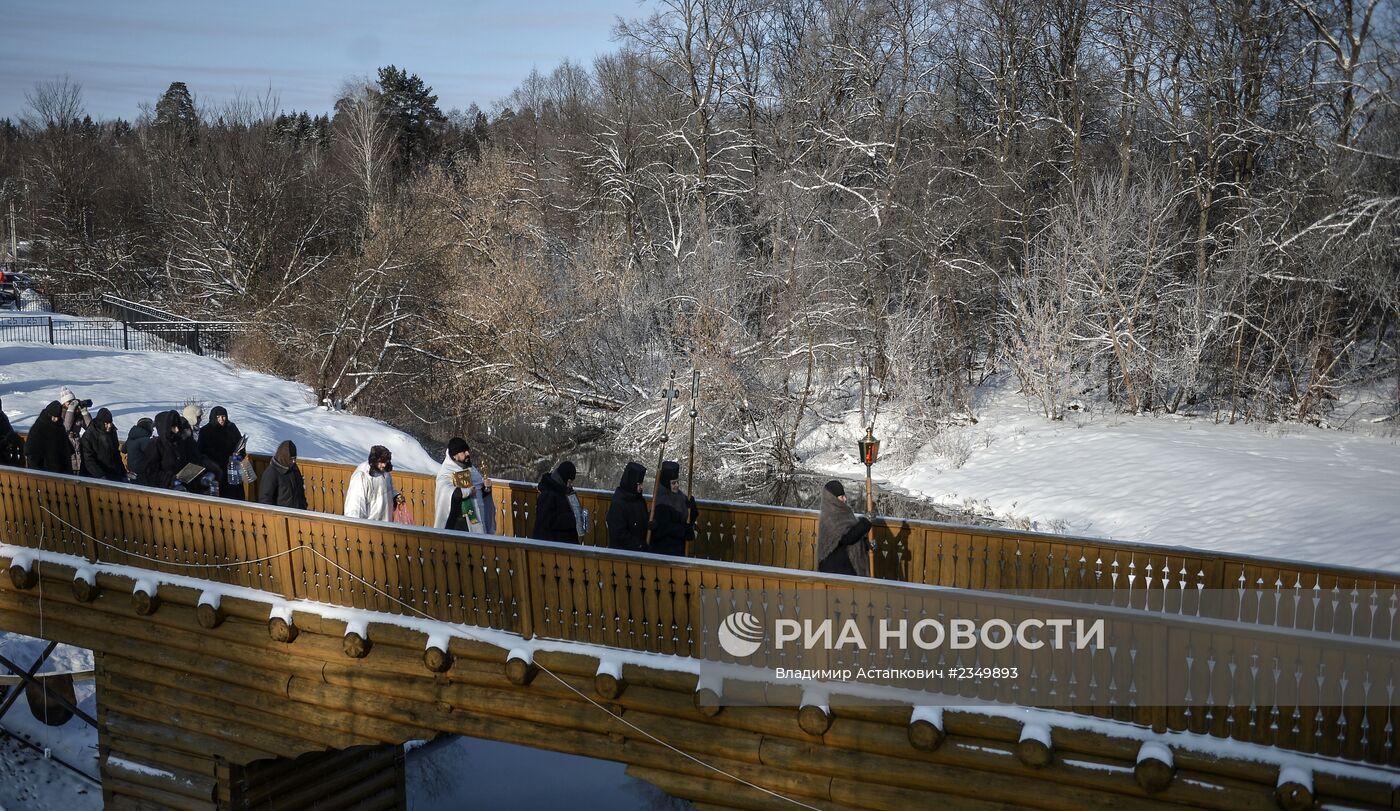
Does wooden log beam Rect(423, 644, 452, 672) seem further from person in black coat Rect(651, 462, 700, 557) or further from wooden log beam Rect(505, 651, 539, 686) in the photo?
person in black coat Rect(651, 462, 700, 557)

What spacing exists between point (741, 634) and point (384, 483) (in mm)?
4228

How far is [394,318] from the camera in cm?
3253

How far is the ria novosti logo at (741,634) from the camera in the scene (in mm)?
7855

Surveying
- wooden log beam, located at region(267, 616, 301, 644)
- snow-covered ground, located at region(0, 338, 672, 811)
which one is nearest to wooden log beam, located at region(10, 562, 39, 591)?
wooden log beam, located at region(267, 616, 301, 644)

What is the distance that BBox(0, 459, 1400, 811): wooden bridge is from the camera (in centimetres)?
668

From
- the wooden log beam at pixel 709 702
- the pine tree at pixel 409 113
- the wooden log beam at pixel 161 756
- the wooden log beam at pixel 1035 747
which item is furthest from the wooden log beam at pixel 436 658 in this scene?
the pine tree at pixel 409 113

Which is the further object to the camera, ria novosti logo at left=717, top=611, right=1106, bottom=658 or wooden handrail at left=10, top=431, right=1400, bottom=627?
wooden handrail at left=10, top=431, right=1400, bottom=627

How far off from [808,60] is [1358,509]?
2505cm

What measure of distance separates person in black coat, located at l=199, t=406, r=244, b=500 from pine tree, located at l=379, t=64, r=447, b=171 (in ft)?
170

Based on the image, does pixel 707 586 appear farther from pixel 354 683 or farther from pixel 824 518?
pixel 354 683

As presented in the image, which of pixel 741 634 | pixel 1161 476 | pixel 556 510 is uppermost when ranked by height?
pixel 556 510

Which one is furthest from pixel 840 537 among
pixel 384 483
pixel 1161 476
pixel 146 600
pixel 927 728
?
pixel 1161 476

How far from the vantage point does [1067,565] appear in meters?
9.32

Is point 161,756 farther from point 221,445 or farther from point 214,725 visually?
point 221,445
